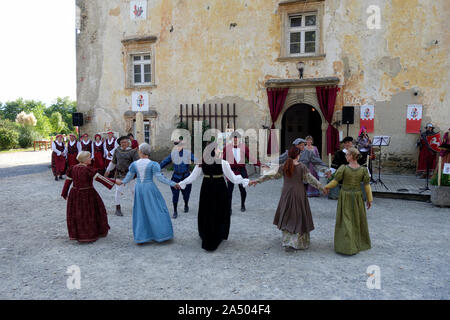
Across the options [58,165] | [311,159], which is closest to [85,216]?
[311,159]

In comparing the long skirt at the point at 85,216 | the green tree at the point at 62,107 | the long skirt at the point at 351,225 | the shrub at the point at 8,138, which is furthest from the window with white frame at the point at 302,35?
the green tree at the point at 62,107

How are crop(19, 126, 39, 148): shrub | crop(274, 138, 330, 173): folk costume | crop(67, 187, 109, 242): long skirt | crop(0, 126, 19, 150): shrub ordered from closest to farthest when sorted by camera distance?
crop(67, 187, 109, 242): long skirt → crop(274, 138, 330, 173): folk costume → crop(0, 126, 19, 150): shrub → crop(19, 126, 39, 148): shrub

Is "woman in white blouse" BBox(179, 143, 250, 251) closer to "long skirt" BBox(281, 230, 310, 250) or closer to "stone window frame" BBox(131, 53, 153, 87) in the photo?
"long skirt" BBox(281, 230, 310, 250)

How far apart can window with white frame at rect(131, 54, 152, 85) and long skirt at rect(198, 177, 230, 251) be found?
1076cm

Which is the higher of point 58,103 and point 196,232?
point 58,103

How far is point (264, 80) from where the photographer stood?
12.8 metres

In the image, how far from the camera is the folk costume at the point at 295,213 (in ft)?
Result: 16.1

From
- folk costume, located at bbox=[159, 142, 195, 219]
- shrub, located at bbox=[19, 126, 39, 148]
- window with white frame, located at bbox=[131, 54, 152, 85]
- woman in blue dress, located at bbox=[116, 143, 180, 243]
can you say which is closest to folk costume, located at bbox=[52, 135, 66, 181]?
window with white frame, located at bbox=[131, 54, 152, 85]

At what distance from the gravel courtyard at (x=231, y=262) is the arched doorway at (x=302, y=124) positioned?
8.53 metres

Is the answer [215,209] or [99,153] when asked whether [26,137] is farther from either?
[215,209]

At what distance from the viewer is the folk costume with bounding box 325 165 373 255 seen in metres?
4.77
